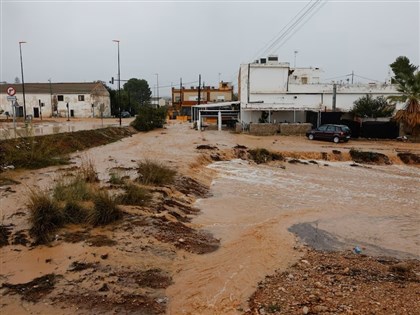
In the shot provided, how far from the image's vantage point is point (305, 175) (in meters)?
20.5

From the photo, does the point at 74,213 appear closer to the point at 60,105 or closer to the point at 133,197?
the point at 133,197

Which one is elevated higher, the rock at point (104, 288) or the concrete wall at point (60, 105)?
the concrete wall at point (60, 105)

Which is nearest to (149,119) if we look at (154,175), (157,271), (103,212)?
(154,175)

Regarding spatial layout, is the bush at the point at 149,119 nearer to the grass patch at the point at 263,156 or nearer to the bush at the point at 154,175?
the grass patch at the point at 263,156

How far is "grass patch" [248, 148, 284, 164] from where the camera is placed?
2458cm

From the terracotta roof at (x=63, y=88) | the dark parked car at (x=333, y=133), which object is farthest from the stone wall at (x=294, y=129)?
the terracotta roof at (x=63, y=88)

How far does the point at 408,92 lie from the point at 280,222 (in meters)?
25.4

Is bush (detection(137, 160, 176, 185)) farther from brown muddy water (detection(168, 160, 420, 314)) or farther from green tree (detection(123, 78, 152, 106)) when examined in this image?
green tree (detection(123, 78, 152, 106))

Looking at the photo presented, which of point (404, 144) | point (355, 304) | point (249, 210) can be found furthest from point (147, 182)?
point (404, 144)

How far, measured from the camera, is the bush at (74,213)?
900 centimetres

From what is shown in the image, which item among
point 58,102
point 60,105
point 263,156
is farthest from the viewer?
point 60,105

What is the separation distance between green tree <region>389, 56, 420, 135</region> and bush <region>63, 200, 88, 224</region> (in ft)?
95.3

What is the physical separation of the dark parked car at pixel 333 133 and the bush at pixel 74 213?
86.3 feet

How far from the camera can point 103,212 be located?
365 inches
